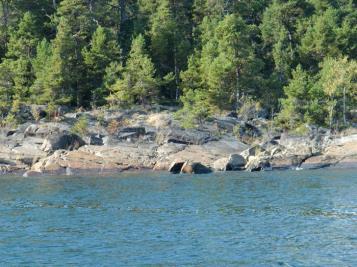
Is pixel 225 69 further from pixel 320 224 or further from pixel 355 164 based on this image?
pixel 320 224

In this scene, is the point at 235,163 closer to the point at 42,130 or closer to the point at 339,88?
the point at 339,88

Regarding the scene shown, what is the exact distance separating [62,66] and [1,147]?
→ 1614 cm

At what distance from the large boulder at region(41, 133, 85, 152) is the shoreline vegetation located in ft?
0.51

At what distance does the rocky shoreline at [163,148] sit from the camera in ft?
226

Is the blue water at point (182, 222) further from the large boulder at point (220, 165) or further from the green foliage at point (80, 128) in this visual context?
the green foliage at point (80, 128)

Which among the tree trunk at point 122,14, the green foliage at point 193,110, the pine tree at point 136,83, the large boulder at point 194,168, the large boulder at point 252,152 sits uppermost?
the tree trunk at point 122,14

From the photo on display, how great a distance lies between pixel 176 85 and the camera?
93938 mm

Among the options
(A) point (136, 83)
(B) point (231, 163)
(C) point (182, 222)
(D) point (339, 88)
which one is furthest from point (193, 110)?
(C) point (182, 222)

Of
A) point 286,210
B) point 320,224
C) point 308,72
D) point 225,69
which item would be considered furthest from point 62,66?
point 320,224

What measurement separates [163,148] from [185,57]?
2600cm

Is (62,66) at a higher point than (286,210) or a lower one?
higher

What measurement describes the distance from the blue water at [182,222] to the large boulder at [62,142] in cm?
1331

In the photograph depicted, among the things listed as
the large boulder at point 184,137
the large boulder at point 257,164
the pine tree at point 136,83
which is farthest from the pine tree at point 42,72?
the large boulder at point 257,164

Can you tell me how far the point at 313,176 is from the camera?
199ft
